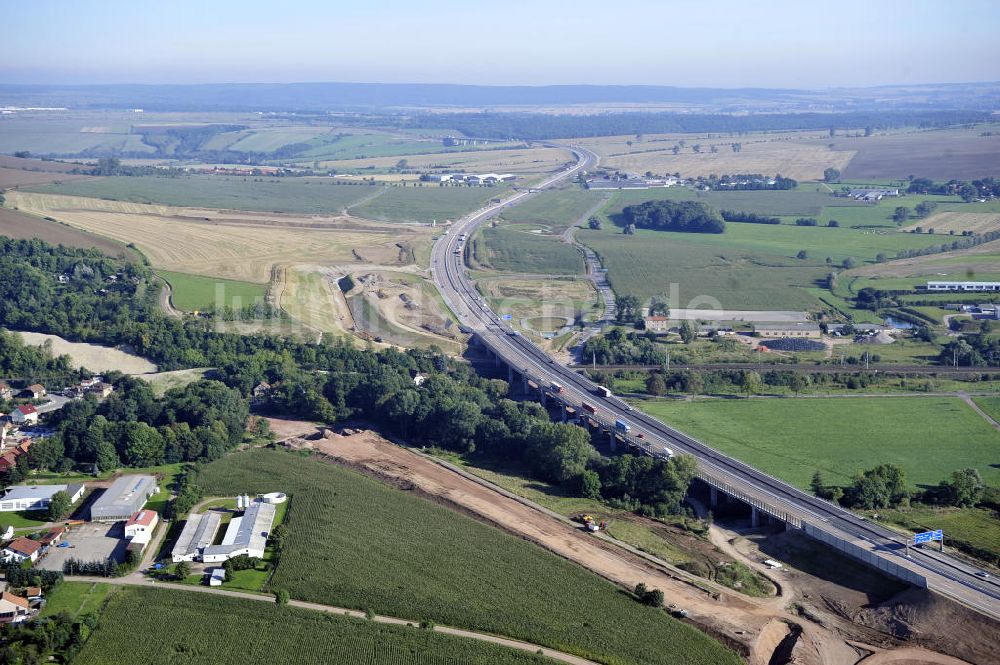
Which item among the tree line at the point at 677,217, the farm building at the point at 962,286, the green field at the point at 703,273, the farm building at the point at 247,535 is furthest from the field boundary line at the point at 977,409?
the tree line at the point at 677,217

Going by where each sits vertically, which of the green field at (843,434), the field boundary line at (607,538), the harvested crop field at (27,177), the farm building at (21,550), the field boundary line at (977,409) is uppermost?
the harvested crop field at (27,177)

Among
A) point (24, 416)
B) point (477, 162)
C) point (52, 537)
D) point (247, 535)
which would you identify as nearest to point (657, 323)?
point (247, 535)

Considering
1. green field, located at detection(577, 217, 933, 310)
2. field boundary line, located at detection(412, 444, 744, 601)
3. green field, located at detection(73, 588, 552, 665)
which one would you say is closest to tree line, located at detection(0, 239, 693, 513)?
field boundary line, located at detection(412, 444, 744, 601)

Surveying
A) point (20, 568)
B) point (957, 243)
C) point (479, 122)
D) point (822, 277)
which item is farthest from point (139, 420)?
point (479, 122)

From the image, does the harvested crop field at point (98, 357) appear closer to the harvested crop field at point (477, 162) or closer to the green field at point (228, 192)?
the green field at point (228, 192)

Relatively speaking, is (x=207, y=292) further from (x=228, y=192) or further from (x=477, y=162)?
(x=477, y=162)
